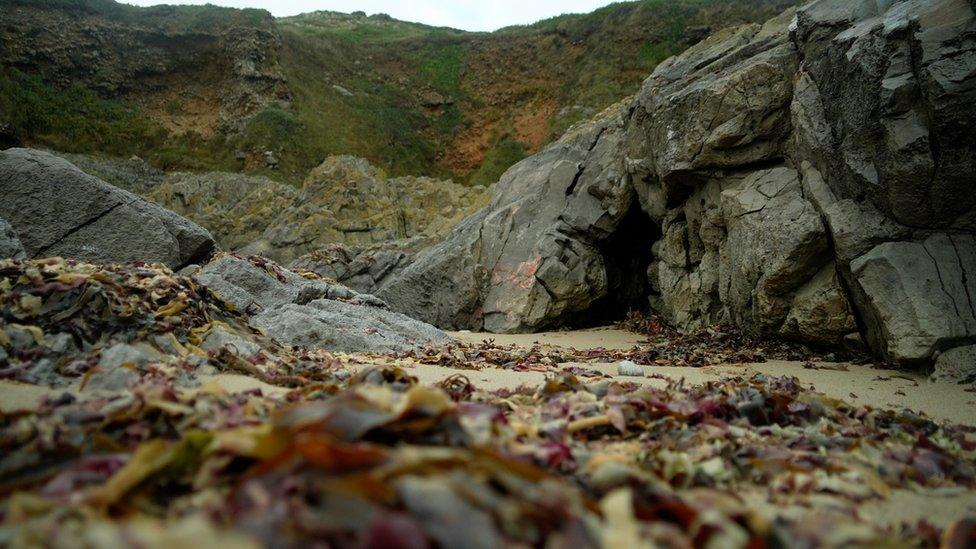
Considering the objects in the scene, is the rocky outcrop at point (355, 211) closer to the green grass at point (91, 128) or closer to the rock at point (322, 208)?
the rock at point (322, 208)

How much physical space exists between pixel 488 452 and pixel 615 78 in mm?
31193

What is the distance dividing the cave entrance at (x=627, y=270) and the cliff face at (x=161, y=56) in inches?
980

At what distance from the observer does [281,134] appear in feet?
93.6

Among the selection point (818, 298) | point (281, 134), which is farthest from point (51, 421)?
point (281, 134)

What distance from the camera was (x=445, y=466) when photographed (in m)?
1.25

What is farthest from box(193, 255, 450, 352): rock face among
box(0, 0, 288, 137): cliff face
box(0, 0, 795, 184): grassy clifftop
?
box(0, 0, 288, 137): cliff face

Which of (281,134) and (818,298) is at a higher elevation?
(281,134)

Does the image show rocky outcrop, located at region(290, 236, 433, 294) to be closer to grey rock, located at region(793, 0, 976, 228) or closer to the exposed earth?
the exposed earth

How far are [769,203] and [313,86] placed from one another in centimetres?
3137

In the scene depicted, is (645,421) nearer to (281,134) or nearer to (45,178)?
(45,178)

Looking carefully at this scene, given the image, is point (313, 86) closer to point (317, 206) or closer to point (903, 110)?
point (317, 206)

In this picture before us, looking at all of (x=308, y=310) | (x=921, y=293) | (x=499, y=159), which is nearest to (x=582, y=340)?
(x=308, y=310)

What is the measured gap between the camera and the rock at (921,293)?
4652 mm

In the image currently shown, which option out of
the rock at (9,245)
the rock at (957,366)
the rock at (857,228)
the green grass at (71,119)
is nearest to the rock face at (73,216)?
the rock at (9,245)
